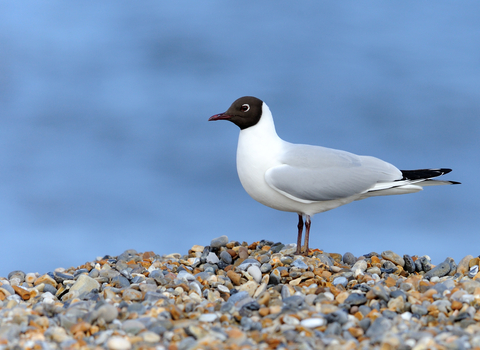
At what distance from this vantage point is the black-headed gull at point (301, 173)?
7.02 meters

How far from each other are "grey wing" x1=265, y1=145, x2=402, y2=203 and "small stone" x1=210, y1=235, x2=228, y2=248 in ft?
3.83

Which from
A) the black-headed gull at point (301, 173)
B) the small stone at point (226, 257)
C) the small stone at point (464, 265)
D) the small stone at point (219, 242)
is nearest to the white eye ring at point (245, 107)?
the black-headed gull at point (301, 173)

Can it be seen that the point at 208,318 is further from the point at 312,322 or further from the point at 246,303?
the point at 312,322

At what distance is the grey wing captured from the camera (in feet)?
22.9

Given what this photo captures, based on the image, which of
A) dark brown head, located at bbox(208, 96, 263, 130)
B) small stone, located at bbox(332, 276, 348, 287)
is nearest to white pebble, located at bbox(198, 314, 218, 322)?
small stone, located at bbox(332, 276, 348, 287)

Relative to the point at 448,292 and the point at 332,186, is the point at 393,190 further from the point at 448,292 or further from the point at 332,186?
the point at 448,292

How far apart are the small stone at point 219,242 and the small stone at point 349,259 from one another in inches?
64.2

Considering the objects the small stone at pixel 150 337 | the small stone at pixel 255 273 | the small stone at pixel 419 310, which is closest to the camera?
the small stone at pixel 150 337

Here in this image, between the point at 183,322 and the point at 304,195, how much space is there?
107 inches

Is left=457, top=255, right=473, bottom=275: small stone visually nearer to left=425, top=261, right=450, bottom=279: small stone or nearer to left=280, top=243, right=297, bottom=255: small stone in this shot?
left=425, top=261, right=450, bottom=279: small stone

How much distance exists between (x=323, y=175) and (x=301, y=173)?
0.97ft

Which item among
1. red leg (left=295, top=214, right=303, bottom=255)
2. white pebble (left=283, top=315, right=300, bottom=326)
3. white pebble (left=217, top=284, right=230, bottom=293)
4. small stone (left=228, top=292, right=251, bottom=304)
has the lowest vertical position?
white pebble (left=283, top=315, right=300, bottom=326)

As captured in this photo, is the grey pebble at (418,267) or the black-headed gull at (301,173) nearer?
the black-headed gull at (301,173)

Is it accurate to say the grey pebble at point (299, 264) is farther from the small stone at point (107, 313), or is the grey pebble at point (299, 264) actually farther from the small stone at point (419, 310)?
the small stone at point (107, 313)
